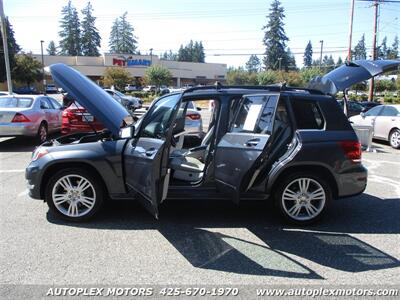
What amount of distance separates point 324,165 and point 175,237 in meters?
2.02

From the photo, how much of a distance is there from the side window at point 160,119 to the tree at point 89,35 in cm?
10868

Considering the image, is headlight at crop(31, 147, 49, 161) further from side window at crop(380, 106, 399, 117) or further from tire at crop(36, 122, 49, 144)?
side window at crop(380, 106, 399, 117)

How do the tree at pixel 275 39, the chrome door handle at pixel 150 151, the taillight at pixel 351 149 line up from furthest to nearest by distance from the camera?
the tree at pixel 275 39, the taillight at pixel 351 149, the chrome door handle at pixel 150 151

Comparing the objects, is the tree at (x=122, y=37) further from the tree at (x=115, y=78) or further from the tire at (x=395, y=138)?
the tire at (x=395, y=138)

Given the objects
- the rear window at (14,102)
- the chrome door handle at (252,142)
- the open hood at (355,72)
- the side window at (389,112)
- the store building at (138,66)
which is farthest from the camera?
the store building at (138,66)

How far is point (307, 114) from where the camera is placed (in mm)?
4895

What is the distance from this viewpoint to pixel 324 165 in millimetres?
4785

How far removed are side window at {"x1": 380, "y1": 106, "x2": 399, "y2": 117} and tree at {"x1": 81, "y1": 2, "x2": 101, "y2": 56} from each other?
104 meters

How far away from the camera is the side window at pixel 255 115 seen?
4684mm

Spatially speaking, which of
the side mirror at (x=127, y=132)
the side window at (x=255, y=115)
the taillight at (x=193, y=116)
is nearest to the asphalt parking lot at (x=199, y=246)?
the side mirror at (x=127, y=132)

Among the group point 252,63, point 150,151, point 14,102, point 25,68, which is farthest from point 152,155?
point 252,63

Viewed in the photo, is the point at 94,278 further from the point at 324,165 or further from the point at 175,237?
the point at 324,165

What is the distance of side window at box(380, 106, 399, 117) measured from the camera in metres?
12.4

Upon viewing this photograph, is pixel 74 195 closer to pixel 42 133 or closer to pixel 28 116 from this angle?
pixel 28 116
